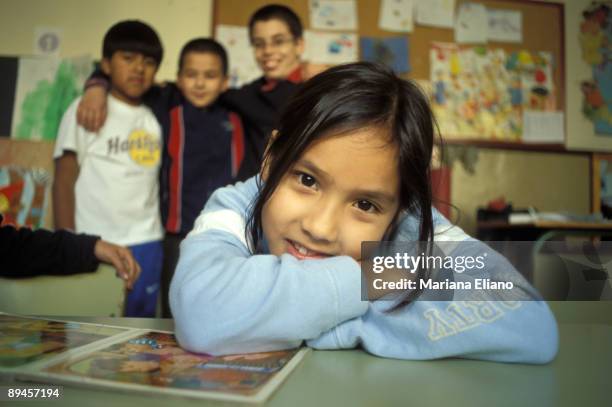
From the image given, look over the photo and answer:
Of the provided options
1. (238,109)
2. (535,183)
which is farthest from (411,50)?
(238,109)

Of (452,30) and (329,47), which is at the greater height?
(452,30)

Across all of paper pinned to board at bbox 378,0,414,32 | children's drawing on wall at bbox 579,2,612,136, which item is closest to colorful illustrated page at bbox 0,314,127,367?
paper pinned to board at bbox 378,0,414,32

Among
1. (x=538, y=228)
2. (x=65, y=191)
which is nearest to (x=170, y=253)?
(x=65, y=191)

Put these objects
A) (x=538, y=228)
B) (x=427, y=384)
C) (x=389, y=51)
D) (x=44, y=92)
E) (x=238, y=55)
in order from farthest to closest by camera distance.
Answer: (x=389, y=51) → (x=238, y=55) → (x=44, y=92) → (x=538, y=228) → (x=427, y=384)

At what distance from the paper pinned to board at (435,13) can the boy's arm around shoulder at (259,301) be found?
6.55 ft

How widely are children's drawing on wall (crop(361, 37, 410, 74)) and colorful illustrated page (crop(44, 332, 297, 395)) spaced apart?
6.16 ft

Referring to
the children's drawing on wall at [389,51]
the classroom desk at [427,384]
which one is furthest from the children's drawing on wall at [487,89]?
the classroom desk at [427,384]

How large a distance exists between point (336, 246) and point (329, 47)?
1685mm

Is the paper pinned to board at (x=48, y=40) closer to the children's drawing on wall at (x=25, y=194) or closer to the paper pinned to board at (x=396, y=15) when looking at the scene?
the children's drawing on wall at (x=25, y=194)

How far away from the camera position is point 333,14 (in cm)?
203

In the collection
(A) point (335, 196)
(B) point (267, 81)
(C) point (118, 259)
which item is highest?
(B) point (267, 81)

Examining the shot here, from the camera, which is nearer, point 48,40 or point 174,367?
point 174,367

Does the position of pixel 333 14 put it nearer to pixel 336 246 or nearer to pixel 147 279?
pixel 147 279

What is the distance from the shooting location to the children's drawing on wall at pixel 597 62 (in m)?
2.21
